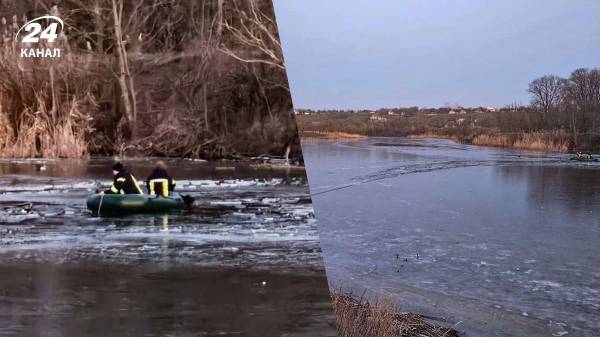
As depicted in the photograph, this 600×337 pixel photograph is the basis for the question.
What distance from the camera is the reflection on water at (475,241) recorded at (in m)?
7.07

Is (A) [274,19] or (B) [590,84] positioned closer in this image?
(A) [274,19]

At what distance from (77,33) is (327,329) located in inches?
48.1

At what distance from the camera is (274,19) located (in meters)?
1.90

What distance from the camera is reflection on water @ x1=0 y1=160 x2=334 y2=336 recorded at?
153cm

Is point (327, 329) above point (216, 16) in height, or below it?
below

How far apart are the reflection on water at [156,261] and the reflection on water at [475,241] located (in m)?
4.75

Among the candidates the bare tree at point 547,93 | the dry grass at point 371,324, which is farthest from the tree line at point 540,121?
the dry grass at point 371,324

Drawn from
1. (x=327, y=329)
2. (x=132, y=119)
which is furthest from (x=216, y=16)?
(x=327, y=329)

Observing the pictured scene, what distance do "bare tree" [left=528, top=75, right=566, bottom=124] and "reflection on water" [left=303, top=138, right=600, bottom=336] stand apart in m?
3.47

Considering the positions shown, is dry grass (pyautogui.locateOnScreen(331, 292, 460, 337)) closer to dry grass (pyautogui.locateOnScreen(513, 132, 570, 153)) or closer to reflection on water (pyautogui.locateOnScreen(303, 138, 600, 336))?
reflection on water (pyautogui.locateOnScreen(303, 138, 600, 336))

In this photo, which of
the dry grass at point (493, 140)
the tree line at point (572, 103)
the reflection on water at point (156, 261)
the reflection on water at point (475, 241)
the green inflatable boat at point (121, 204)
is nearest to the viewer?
the reflection on water at point (156, 261)

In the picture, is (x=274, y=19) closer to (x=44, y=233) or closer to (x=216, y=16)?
(x=216, y=16)

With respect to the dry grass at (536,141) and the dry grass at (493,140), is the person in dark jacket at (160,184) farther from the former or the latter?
the dry grass at (493,140)

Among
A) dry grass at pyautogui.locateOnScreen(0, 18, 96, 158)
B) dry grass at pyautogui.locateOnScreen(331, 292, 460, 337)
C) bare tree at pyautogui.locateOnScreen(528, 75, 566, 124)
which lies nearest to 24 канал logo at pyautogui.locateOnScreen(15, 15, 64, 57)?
dry grass at pyautogui.locateOnScreen(0, 18, 96, 158)
